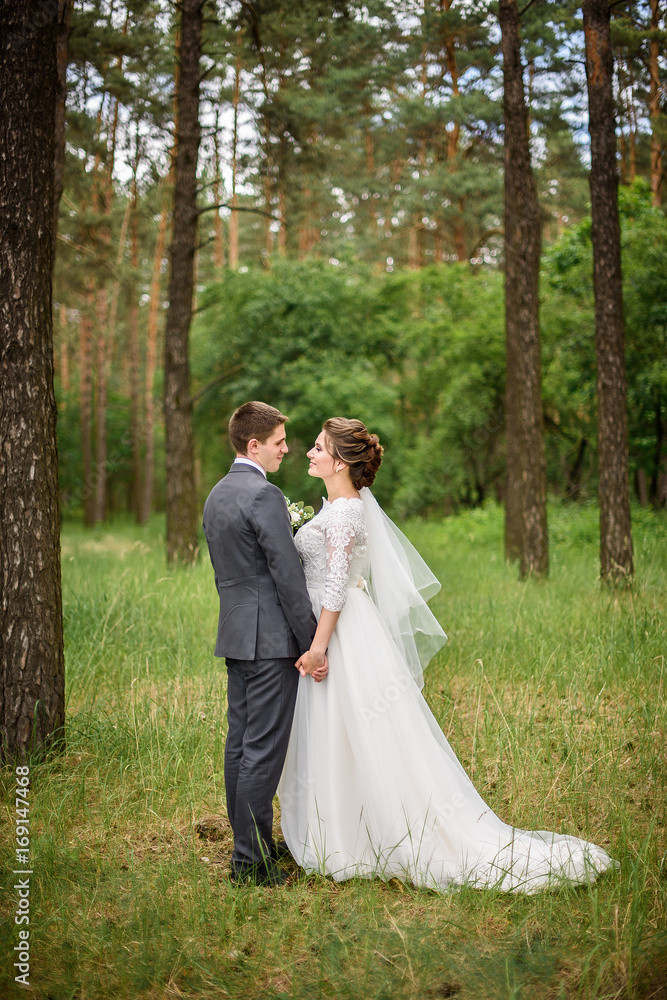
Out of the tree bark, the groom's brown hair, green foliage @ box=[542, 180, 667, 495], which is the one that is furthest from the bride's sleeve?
green foliage @ box=[542, 180, 667, 495]

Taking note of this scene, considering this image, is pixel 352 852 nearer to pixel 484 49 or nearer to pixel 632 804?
pixel 632 804

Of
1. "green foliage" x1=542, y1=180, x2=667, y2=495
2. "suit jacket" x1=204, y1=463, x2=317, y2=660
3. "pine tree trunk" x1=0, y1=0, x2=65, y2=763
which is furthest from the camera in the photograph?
"green foliage" x1=542, y1=180, x2=667, y2=495

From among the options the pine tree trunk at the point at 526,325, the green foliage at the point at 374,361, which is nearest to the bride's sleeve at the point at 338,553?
the pine tree trunk at the point at 526,325

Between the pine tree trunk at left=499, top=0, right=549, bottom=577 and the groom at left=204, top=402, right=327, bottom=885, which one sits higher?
the pine tree trunk at left=499, top=0, right=549, bottom=577

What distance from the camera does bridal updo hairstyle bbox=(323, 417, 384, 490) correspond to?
360 cm

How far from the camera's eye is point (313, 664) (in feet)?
11.3

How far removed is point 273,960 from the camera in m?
2.87

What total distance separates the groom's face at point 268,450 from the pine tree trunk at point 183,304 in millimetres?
7753

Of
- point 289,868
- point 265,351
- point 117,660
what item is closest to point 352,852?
point 289,868

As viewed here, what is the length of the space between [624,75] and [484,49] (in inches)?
122

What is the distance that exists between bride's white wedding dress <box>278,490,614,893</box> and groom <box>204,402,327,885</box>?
16cm

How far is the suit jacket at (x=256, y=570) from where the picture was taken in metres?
3.33

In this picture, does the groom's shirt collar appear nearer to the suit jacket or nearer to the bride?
the suit jacket

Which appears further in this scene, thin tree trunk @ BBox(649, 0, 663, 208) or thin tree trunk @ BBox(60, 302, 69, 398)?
thin tree trunk @ BBox(60, 302, 69, 398)
